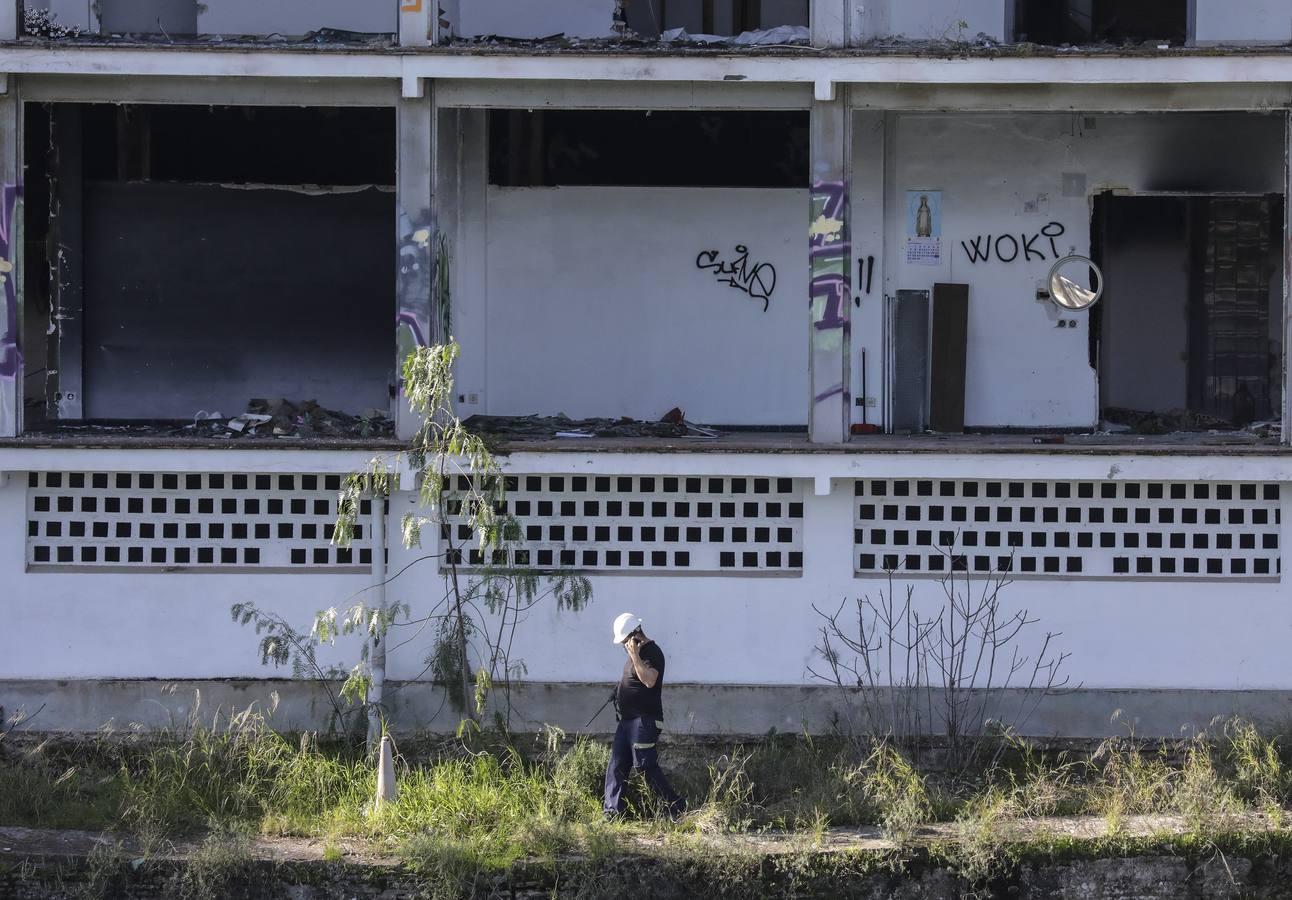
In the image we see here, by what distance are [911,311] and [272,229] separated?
5.26 metres

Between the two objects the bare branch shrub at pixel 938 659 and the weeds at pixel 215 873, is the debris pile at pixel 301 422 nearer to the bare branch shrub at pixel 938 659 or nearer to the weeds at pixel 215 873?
the weeds at pixel 215 873

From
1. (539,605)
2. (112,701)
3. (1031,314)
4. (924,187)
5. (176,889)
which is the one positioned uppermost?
(924,187)

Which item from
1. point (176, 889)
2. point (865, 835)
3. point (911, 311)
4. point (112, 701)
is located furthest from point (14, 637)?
point (911, 311)

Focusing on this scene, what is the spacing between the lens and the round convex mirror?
35.6 feet

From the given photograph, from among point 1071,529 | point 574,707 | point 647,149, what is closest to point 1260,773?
point 1071,529

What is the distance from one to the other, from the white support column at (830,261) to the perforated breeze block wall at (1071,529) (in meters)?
0.57

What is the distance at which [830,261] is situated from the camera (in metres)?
8.82

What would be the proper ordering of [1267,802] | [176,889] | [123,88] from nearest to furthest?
[176,889] < [1267,802] < [123,88]

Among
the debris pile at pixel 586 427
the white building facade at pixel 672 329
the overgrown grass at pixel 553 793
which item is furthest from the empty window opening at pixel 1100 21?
the overgrown grass at pixel 553 793

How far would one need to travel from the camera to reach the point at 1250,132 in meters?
11.2

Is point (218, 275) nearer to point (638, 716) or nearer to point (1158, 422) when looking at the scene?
point (638, 716)

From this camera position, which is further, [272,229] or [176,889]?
[272,229]

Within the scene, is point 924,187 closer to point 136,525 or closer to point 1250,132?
point 1250,132

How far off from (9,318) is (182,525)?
1651mm
